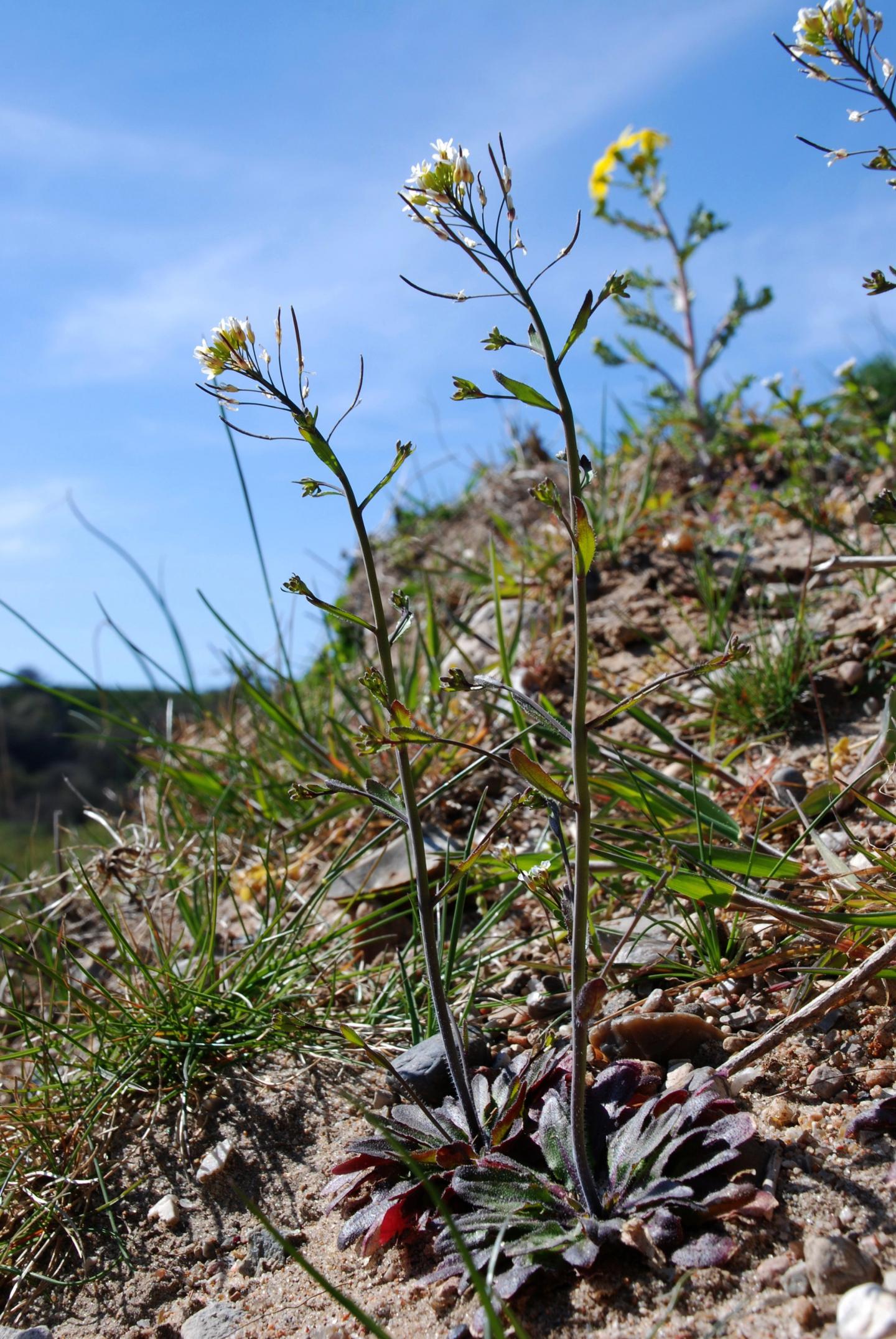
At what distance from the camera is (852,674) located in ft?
9.30

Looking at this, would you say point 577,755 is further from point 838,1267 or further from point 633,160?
point 633,160

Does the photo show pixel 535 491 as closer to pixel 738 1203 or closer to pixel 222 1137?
pixel 738 1203

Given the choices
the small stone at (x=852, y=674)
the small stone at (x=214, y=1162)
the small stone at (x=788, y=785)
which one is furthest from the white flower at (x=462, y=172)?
the small stone at (x=852, y=674)

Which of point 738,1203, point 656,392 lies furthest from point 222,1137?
point 656,392

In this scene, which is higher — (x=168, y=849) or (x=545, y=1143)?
(x=168, y=849)

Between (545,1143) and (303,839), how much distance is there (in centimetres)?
194

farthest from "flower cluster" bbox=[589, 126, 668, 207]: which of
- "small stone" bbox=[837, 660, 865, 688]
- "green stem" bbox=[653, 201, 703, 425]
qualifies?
"small stone" bbox=[837, 660, 865, 688]

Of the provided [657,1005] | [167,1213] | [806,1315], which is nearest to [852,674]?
[657,1005]

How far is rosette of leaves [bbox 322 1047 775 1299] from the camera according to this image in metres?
1.29

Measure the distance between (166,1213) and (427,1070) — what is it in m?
0.61

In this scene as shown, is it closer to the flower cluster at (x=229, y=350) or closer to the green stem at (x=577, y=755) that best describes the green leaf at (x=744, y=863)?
the green stem at (x=577, y=755)

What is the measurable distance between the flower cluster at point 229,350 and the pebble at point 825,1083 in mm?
1455

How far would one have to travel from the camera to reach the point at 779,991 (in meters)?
1.81

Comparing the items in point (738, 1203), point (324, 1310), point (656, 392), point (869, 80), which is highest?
point (656, 392)
